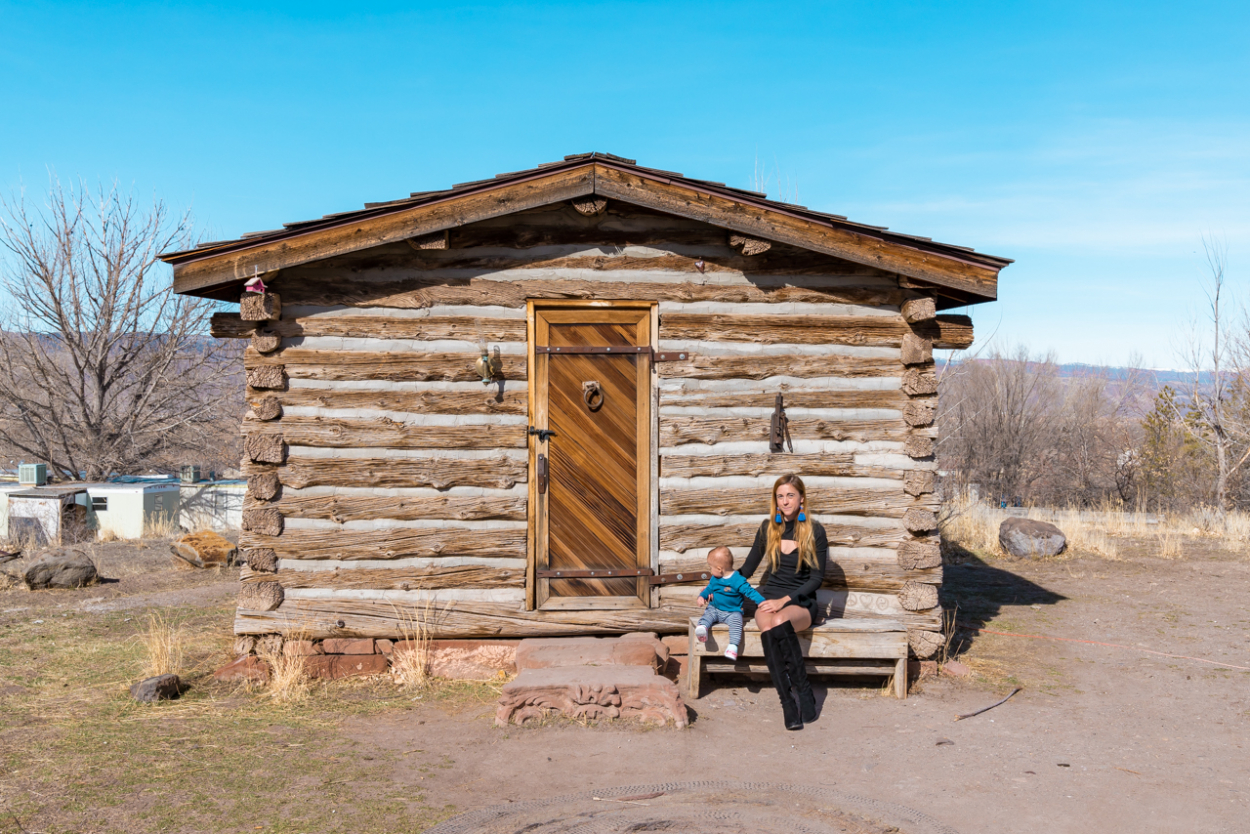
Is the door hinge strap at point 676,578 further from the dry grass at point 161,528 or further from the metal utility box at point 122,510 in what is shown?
the metal utility box at point 122,510

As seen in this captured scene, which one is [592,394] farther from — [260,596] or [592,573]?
[260,596]

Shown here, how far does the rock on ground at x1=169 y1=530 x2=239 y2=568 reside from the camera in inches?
512

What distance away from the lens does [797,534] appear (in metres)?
6.82

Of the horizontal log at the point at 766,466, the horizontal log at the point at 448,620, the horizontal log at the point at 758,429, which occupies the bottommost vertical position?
the horizontal log at the point at 448,620

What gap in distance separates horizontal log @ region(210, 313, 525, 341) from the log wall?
0.06 feet

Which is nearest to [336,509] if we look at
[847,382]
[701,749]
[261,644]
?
[261,644]

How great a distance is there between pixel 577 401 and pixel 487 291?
1.13 meters

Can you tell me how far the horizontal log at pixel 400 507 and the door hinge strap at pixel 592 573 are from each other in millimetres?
503

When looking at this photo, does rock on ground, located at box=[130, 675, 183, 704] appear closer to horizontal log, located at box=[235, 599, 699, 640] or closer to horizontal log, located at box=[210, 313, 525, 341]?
horizontal log, located at box=[235, 599, 699, 640]

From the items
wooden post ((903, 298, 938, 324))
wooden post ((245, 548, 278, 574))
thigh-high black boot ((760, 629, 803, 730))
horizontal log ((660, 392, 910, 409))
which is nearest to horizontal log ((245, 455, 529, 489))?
wooden post ((245, 548, 278, 574))

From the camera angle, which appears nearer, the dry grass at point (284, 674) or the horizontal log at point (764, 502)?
the dry grass at point (284, 674)

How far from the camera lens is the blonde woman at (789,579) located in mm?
6316

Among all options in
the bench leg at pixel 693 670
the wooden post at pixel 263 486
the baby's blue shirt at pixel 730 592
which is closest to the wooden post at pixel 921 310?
the baby's blue shirt at pixel 730 592

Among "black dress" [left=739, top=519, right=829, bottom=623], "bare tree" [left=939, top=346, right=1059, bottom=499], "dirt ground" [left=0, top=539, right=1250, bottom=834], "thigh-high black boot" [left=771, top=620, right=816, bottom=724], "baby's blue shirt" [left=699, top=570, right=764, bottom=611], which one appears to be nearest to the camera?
"dirt ground" [left=0, top=539, right=1250, bottom=834]
